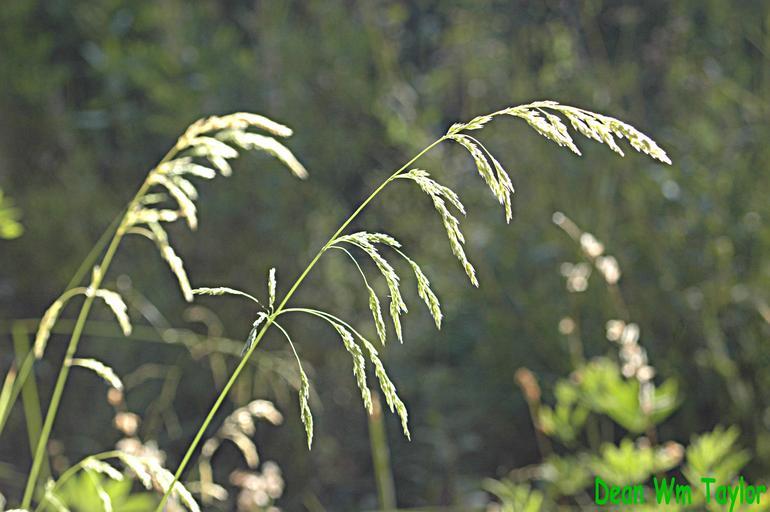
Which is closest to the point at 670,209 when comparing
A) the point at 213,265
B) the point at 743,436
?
the point at 743,436

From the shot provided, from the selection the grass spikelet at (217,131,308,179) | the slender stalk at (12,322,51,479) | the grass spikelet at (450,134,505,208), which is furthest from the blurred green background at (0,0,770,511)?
the grass spikelet at (450,134,505,208)

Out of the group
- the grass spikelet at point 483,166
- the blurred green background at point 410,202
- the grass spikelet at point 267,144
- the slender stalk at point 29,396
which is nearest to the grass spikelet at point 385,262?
the grass spikelet at point 483,166

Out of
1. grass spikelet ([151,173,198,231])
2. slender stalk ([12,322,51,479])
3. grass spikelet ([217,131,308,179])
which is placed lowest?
slender stalk ([12,322,51,479])

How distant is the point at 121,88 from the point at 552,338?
160 cm

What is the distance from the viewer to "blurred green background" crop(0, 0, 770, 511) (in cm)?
249

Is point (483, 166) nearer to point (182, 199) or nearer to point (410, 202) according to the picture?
point (182, 199)

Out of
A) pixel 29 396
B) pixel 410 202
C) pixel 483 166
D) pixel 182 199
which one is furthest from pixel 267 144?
pixel 29 396

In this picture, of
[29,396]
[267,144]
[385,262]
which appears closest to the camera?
[385,262]

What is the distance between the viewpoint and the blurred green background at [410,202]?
249 centimetres

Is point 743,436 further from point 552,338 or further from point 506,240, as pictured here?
point 506,240

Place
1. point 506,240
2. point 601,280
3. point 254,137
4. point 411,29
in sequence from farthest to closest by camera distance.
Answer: point 411,29
point 506,240
point 601,280
point 254,137

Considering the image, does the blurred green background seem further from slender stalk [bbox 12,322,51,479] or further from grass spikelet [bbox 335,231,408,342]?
grass spikelet [bbox 335,231,408,342]

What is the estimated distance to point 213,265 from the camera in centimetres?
307

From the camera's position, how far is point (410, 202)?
304cm
